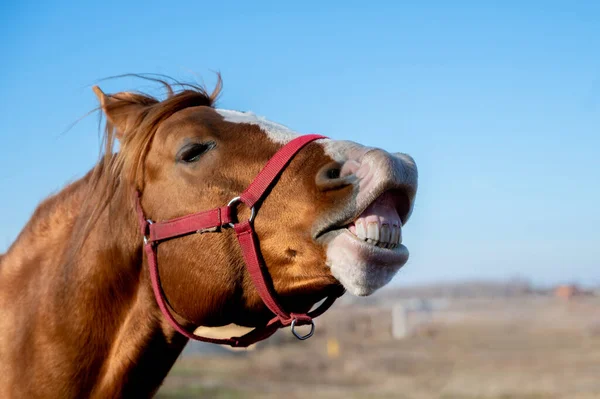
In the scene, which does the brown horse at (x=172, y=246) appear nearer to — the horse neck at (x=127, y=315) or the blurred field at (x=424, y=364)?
the horse neck at (x=127, y=315)

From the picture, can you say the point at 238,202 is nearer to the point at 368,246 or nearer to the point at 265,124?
the point at 265,124

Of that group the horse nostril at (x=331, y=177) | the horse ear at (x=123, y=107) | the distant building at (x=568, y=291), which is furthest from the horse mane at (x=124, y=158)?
the distant building at (x=568, y=291)

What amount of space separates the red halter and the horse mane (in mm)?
277

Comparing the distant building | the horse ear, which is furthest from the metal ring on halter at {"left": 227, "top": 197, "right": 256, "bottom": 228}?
the distant building

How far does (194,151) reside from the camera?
315 cm

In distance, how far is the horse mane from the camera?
331cm

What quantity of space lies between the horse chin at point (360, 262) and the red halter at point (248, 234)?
0.29m

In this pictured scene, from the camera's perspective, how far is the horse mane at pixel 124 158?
3.31m

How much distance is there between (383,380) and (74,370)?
67.9 feet

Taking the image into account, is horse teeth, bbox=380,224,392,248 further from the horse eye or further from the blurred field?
the blurred field

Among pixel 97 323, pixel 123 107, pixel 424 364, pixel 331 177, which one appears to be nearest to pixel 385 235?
pixel 331 177

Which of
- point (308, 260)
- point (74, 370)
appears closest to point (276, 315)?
point (308, 260)

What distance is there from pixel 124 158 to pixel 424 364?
80.2ft

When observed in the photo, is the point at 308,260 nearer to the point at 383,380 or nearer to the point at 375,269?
the point at 375,269
